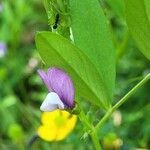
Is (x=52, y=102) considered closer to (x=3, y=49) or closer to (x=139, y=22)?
(x=139, y=22)

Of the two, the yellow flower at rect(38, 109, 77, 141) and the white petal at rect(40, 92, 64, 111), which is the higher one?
the white petal at rect(40, 92, 64, 111)

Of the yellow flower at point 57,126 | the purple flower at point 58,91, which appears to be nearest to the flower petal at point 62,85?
the purple flower at point 58,91

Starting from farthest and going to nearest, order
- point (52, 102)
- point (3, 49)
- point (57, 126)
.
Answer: point (3, 49) → point (57, 126) → point (52, 102)

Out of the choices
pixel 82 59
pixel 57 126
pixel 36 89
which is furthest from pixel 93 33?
pixel 36 89

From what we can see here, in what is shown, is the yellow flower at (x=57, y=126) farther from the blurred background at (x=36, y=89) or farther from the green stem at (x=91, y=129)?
the green stem at (x=91, y=129)

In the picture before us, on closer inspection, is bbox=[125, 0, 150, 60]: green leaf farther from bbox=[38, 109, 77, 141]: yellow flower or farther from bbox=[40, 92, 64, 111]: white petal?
bbox=[38, 109, 77, 141]: yellow flower

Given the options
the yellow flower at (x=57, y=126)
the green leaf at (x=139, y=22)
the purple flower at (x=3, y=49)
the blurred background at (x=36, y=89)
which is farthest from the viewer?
the purple flower at (x=3, y=49)

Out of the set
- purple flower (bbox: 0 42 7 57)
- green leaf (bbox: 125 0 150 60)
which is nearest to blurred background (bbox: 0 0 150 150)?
purple flower (bbox: 0 42 7 57)
